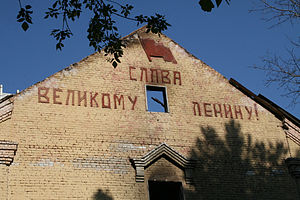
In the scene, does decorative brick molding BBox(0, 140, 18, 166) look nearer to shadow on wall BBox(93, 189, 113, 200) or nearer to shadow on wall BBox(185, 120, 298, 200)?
shadow on wall BBox(93, 189, 113, 200)

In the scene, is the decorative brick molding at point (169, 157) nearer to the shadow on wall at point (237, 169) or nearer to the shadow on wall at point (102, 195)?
the shadow on wall at point (237, 169)

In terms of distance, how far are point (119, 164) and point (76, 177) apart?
1401mm

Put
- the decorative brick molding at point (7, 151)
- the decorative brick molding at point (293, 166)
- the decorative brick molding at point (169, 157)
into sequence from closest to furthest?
the decorative brick molding at point (7, 151) < the decorative brick molding at point (169, 157) < the decorative brick molding at point (293, 166)

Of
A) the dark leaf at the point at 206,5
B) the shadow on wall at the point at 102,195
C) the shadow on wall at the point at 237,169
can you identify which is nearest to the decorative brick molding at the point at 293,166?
the shadow on wall at the point at 237,169

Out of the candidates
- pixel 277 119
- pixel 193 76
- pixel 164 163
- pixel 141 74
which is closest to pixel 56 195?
pixel 164 163

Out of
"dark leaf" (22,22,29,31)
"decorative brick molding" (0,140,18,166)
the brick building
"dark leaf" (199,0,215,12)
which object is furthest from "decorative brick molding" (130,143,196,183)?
"dark leaf" (199,0,215,12)

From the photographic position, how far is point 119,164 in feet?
45.8

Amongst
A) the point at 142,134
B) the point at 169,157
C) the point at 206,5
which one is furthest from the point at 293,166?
the point at 206,5

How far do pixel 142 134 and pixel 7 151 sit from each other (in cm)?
417

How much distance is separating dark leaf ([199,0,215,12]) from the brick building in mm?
7972

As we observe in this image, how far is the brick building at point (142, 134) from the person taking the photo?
43.5ft

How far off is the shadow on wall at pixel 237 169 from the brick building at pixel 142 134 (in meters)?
0.03

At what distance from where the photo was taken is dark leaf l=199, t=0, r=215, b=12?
21.8 ft

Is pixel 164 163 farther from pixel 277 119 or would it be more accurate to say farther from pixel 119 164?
pixel 277 119
